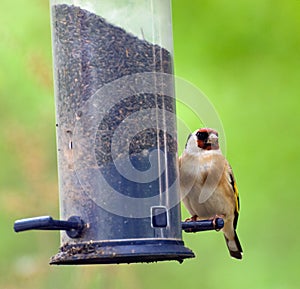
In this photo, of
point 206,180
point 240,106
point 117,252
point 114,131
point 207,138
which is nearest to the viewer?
point 117,252

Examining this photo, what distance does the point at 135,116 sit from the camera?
7.72 metres

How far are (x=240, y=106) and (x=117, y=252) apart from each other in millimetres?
3276

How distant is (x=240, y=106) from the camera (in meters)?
10.4

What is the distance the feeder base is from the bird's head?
3.91ft

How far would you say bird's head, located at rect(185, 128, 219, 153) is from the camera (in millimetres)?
8641

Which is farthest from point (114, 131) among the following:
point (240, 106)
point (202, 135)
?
point (240, 106)

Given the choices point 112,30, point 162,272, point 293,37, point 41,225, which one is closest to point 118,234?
point 41,225

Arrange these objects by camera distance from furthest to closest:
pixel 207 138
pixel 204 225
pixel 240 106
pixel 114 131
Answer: pixel 240 106 < pixel 207 138 < pixel 204 225 < pixel 114 131

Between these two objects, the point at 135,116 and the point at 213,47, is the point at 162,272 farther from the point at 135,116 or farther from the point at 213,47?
the point at 135,116

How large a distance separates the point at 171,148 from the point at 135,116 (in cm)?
38

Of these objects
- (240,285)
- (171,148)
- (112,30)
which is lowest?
(240,285)

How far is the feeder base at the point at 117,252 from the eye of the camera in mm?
7422

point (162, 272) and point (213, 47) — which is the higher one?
point (213, 47)

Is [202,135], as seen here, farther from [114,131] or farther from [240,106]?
[240,106]
